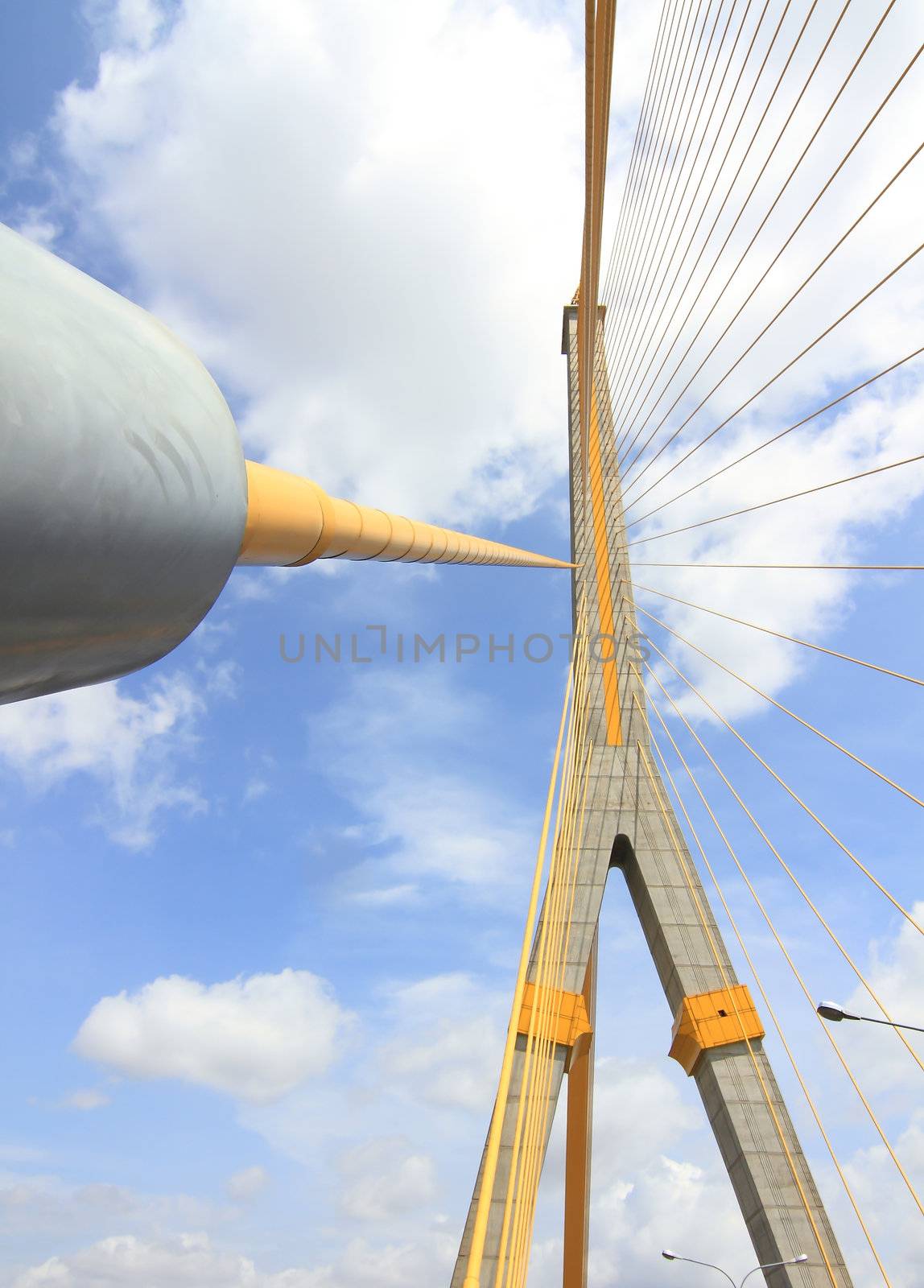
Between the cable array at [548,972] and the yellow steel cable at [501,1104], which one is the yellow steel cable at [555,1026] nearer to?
the cable array at [548,972]

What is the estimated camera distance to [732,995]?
9.16m

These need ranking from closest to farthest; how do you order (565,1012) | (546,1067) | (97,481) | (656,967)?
1. (97,481)
2. (546,1067)
3. (565,1012)
4. (656,967)

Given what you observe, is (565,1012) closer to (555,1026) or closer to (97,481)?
(555,1026)

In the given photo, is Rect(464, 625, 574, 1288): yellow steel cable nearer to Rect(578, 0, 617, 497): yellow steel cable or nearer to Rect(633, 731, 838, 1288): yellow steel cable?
Rect(633, 731, 838, 1288): yellow steel cable

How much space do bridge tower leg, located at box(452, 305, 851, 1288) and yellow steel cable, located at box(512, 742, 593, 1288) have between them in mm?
69

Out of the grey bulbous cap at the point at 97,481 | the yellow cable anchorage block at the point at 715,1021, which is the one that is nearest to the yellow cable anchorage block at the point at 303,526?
the grey bulbous cap at the point at 97,481

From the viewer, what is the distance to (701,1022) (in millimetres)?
9039

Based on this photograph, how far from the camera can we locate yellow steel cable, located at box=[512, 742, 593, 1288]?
700cm

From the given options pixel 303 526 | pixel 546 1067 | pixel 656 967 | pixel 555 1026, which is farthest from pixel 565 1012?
pixel 303 526

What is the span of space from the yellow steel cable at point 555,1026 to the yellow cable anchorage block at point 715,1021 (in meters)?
1.22

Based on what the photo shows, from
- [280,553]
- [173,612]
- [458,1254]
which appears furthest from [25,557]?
[458,1254]

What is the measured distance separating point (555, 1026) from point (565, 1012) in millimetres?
225

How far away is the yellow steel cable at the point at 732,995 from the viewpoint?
7891 mm

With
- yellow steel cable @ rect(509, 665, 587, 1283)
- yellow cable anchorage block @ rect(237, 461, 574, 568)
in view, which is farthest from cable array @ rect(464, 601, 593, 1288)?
yellow cable anchorage block @ rect(237, 461, 574, 568)
